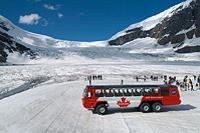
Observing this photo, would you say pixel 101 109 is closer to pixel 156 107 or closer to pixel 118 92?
pixel 118 92

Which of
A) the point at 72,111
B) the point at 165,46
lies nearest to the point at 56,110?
the point at 72,111

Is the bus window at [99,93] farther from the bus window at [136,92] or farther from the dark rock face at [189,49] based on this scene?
the dark rock face at [189,49]

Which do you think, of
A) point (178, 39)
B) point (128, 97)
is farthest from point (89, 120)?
point (178, 39)

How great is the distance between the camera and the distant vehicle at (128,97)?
12.2 m

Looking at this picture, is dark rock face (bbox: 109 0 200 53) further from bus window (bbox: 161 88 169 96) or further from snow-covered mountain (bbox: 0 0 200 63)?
bus window (bbox: 161 88 169 96)

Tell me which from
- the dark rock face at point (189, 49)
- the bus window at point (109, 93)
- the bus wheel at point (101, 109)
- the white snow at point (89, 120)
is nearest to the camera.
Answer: the white snow at point (89, 120)

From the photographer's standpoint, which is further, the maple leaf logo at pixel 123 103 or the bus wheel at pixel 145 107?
the bus wheel at pixel 145 107

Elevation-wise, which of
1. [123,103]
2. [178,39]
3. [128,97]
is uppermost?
[178,39]

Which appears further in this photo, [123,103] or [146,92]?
[146,92]

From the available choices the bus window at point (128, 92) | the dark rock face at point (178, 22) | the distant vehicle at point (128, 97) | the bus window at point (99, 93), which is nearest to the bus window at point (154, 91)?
the distant vehicle at point (128, 97)

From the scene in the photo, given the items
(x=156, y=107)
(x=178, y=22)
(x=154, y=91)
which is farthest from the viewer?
(x=178, y=22)

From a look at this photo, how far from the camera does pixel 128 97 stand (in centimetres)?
1241

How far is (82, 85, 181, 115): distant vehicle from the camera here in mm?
12188

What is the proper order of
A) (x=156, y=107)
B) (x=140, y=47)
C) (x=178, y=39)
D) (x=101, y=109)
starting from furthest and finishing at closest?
(x=140, y=47) < (x=178, y=39) < (x=156, y=107) < (x=101, y=109)
